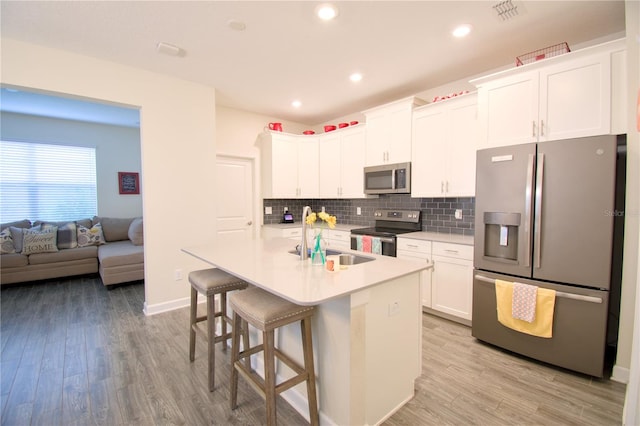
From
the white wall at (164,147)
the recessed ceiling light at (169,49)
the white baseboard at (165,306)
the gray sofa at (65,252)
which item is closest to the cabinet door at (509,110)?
the recessed ceiling light at (169,49)

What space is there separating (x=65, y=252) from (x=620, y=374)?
6862mm

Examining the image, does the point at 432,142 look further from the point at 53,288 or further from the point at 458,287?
the point at 53,288

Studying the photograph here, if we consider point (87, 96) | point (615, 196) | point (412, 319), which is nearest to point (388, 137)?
point (615, 196)

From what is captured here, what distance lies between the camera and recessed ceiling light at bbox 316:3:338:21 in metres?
2.07

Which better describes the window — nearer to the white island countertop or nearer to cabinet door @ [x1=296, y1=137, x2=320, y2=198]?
cabinet door @ [x1=296, y1=137, x2=320, y2=198]

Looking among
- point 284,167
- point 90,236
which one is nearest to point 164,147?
point 284,167

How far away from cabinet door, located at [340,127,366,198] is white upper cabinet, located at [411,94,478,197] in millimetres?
869

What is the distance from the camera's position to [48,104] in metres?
4.39

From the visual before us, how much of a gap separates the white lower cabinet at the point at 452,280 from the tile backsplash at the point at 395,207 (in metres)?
0.57

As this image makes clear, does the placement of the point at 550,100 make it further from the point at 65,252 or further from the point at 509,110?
the point at 65,252

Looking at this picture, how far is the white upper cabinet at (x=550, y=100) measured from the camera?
6.73ft

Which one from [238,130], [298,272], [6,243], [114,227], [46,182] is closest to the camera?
[298,272]

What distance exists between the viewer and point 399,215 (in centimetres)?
398

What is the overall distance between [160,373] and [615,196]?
11.8 ft
